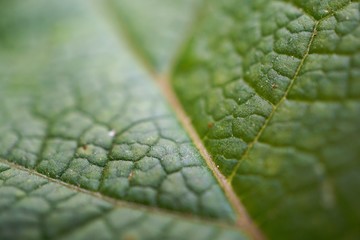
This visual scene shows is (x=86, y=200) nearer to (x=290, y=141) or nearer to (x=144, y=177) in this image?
(x=144, y=177)

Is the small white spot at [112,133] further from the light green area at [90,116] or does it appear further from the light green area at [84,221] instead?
the light green area at [84,221]

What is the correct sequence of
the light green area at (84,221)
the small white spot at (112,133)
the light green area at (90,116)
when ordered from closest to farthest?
the light green area at (84,221), the light green area at (90,116), the small white spot at (112,133)

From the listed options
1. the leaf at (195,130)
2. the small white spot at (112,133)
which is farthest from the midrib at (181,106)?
the small white spot at (112,133)

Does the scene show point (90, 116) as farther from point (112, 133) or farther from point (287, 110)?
point (287, 110)

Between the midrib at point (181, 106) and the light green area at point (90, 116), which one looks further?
the light green area at point (90, 116)

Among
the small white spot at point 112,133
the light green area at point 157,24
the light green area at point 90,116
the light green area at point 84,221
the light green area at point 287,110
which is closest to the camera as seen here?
the light green area at point 287,110

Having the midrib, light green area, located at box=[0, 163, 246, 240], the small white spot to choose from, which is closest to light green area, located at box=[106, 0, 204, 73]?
the midrib

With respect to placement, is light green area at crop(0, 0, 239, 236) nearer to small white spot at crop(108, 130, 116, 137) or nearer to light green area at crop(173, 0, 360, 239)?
small white spot at crop(108, 130, 116, 137)
